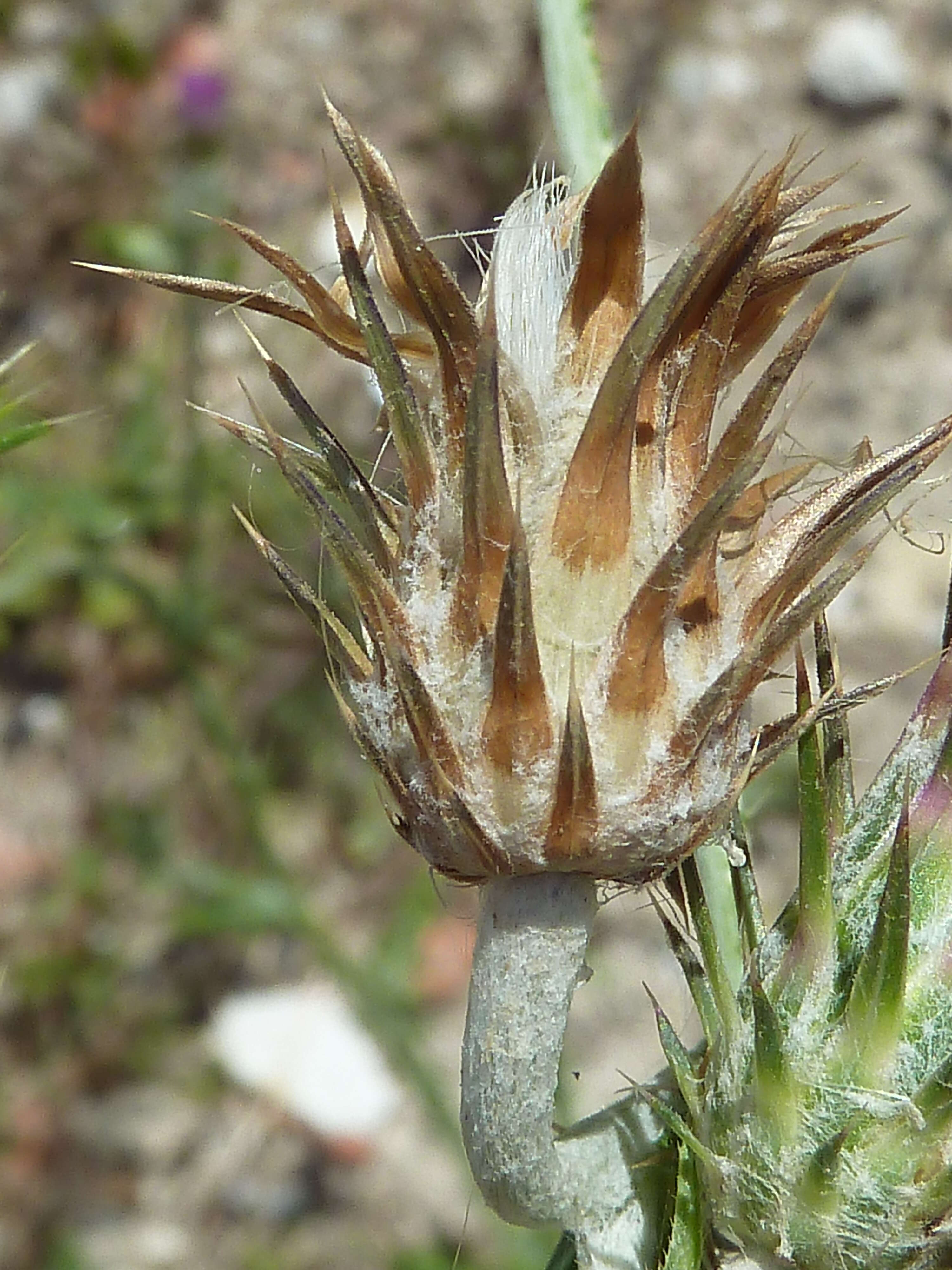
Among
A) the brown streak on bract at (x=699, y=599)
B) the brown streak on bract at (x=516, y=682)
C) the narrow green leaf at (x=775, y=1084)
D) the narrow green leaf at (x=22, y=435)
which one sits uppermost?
the narrow green leaf at (x=22, y=435)

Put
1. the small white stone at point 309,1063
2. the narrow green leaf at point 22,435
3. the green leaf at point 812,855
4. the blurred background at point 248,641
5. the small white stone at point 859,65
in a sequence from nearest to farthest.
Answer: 1. the green leaf at point 812,855
2. the narrow green leaf at point 22,435
3. the blurred background at point 248,641
4. the small white stone at point 309,1063
5. the small white stone at point 859,65

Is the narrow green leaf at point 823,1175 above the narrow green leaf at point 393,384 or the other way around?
the other way around

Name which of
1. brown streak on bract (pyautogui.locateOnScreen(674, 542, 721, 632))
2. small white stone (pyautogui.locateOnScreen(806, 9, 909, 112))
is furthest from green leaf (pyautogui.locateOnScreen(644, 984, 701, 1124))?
small white stone (pyautogui.locateOnScreen(806, 9, 909, 112))

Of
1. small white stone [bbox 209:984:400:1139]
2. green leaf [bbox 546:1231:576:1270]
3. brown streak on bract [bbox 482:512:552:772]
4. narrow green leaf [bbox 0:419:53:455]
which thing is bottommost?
green leaf [bbox 546:1231:576:1270]

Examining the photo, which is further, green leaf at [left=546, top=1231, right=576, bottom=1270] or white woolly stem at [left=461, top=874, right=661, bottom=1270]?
green leaf at [left=546, top=1231, right=576, bottom=1270]

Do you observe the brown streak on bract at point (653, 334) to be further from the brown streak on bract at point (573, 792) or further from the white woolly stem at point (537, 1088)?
the white woolly stem at point (537, 1088)

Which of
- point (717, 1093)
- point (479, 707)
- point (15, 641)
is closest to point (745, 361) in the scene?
point (479, 707)

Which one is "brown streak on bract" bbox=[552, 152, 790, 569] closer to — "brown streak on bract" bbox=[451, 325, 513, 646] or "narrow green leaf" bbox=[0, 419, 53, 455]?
"brown streak on bract" bbox=[451, 325, 513, 646]

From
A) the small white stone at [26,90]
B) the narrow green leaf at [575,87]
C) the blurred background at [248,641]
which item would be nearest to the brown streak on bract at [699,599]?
the narrow green leaf at [575,87]
